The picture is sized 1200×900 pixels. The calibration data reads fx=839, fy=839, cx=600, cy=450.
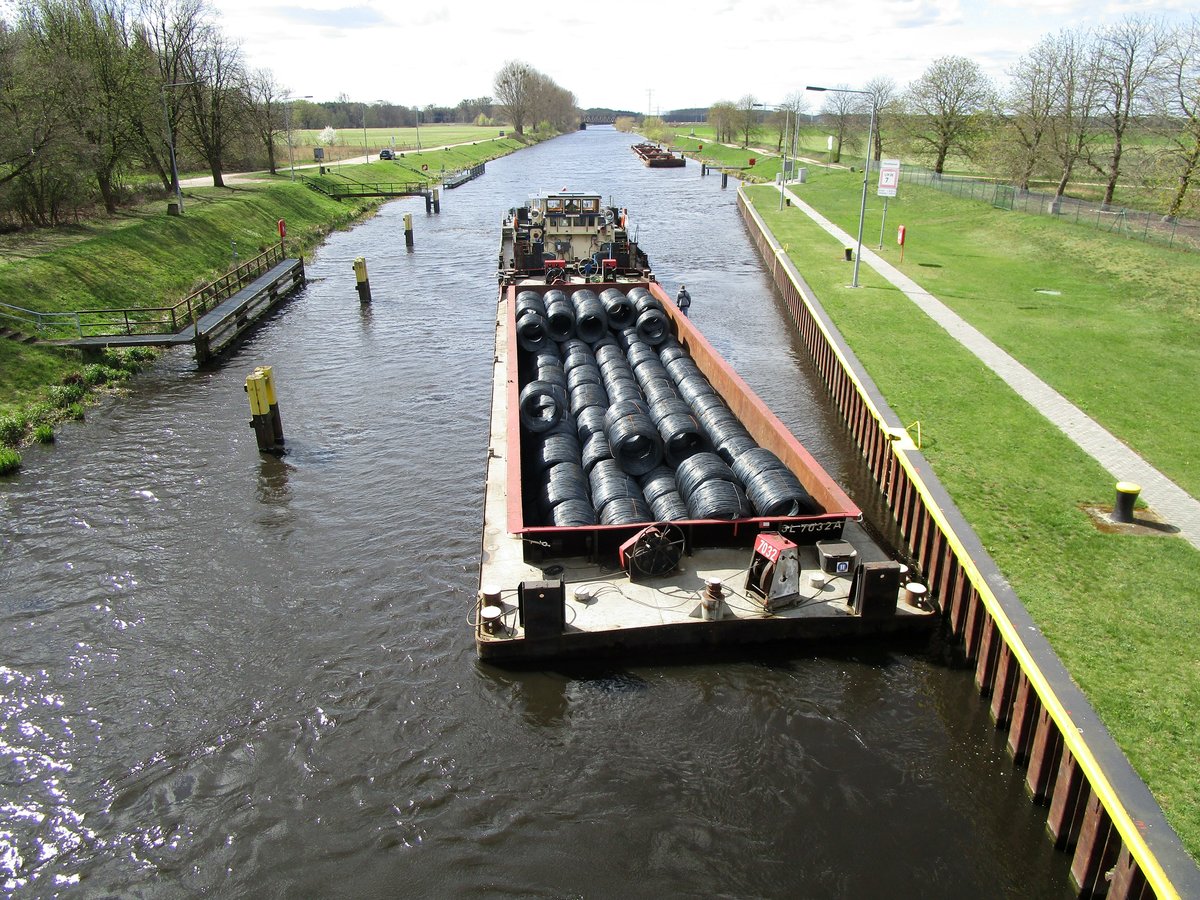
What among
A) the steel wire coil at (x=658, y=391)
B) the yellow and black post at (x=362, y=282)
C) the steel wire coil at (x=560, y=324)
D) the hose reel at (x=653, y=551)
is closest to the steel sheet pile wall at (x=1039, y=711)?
the hose reel at (x=653, y=551)

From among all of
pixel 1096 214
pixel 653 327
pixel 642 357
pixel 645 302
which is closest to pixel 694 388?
pixel 642 357

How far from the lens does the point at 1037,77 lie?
54969mm

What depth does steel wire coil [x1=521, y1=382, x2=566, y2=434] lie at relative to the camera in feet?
59.2

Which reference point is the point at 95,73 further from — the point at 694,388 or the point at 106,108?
the point at 694,388

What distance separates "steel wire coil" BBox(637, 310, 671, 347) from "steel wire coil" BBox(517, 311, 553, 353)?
277 centimetres

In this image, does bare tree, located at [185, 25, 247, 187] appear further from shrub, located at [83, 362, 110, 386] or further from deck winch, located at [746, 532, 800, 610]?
deck winch, located at [746, 532, 800, 610]

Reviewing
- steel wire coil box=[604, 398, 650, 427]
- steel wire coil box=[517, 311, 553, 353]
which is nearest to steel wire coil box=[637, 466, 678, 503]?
steel wire coil box=[604, 398, 650, 427]

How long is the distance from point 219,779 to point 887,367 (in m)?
18.2

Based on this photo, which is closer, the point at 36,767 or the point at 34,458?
the point at 36,767

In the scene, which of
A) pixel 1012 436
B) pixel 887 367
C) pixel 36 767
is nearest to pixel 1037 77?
pixel 887 367

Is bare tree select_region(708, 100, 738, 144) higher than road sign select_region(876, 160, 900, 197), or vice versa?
bare tree select_region(708, 100, 738, 144)

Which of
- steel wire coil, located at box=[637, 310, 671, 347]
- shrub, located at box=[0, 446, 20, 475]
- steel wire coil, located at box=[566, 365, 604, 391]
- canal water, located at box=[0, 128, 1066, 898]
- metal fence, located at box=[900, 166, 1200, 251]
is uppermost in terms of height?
metal fence, located at box=[900, 166, 1200, 251]

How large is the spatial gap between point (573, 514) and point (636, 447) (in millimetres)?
2310

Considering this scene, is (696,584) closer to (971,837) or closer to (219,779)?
(971,837)
